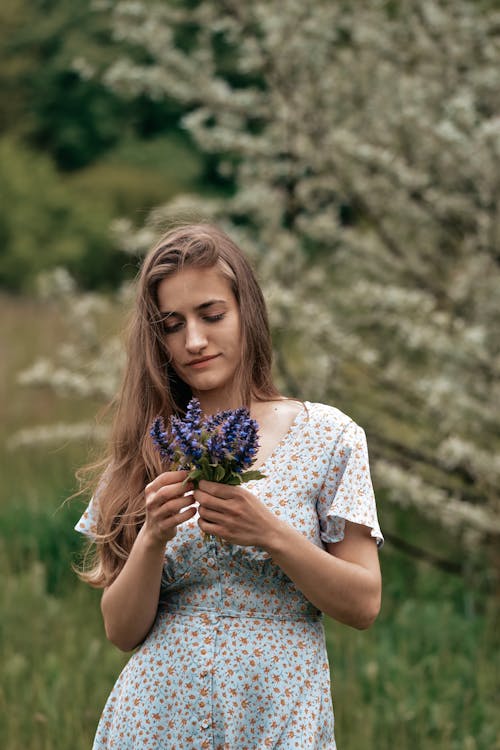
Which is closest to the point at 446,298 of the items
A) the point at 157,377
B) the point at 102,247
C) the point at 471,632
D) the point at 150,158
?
the point at 471,632

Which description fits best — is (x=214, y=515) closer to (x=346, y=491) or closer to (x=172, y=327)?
(x=346, y=491)

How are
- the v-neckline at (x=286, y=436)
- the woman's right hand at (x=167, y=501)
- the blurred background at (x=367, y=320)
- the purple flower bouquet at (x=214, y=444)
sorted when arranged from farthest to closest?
the blurred background at (x=367, y=320) → the v-neckline at (x=286, y=436) → the woman's right hand at (x=167, y=501) → the purple flower bouquet at (x=214, y=444)

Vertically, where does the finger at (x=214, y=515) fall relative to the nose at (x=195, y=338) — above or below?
below

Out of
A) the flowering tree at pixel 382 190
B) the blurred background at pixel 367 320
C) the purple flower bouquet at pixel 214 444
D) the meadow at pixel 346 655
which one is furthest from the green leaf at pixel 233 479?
the flowering tree at pixel 382 190

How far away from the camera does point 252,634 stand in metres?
1.87

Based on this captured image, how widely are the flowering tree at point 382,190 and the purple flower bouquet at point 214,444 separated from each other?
2.70 meters

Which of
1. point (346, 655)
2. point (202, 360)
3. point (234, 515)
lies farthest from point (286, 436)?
point (346, 655)

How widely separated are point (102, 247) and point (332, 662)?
17.1 m

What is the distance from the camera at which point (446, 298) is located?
550 cm

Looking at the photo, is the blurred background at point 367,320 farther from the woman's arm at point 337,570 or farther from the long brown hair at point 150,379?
the woman's arm at point 337,570

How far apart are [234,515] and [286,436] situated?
1.07 feet

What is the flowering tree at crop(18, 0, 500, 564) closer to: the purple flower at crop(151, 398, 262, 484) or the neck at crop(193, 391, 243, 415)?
the neck at crop(193, 391, 243, 415)

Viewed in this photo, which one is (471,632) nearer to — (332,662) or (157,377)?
(332,662)

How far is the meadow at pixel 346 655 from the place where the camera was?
3.33m
